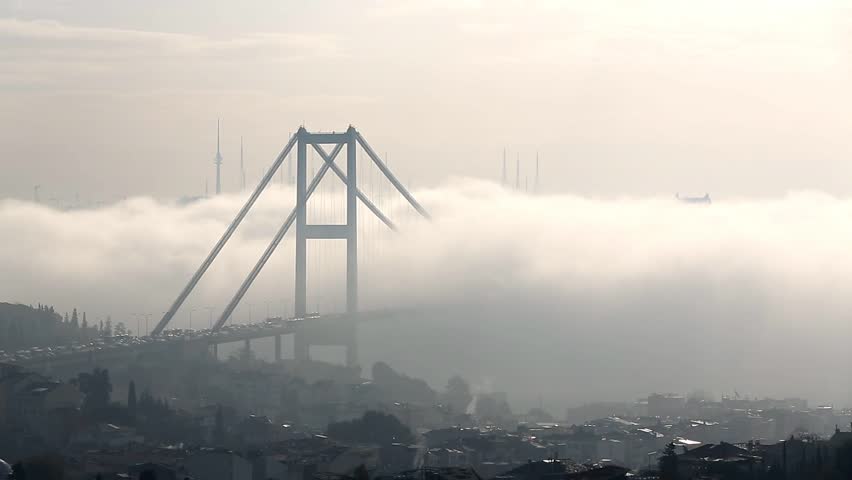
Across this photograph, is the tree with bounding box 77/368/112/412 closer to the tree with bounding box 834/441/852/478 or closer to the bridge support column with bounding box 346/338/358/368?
the tree with bounding box 834/441/852/478

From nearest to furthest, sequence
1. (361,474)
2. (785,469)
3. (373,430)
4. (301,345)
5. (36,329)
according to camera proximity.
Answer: (361,474) → (785,469) → (373,430) → (301,345) → (36,329)

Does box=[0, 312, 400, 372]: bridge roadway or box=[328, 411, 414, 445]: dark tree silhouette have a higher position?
box=[0, 312, 400, 372]: bridge roadway

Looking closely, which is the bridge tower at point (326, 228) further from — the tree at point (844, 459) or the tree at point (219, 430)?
the tree at point (844, 459)

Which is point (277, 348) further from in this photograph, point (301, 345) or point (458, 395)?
point (458, 395)

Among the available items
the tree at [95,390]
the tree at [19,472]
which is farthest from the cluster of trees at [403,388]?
the tree at [19,472]

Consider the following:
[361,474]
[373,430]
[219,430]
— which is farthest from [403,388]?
[361,474]

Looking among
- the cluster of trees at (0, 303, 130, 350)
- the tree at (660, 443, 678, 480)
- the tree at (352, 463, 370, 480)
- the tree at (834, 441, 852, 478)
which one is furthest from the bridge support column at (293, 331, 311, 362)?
the tree at (834, 441, 852, 478)
